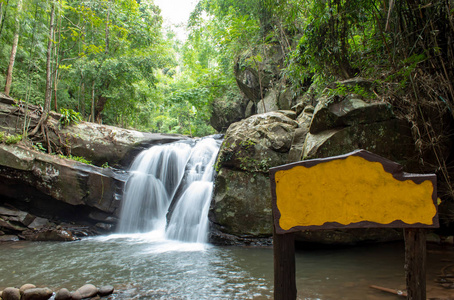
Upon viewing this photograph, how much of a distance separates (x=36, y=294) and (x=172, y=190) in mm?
6483

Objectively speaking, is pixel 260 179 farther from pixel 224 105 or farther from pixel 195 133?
pixel 195 133

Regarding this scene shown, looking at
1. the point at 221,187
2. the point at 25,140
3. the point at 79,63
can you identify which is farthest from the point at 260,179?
the point at 79,63

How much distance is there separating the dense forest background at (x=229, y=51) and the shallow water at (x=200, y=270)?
215cm

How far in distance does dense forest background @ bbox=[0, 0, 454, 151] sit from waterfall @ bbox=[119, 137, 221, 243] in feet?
12.6

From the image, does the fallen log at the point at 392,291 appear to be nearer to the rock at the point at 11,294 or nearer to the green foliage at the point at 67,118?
the rock at the point at 11,294

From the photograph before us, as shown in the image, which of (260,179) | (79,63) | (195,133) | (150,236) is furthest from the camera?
(195,133)

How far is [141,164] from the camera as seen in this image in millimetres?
10828

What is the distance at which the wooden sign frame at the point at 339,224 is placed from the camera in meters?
2.19

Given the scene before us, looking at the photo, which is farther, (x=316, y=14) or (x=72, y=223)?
(x=72, y=223)

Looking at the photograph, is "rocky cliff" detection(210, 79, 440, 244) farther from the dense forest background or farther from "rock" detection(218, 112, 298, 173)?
the dense forest background

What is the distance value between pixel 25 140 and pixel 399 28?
1029cm

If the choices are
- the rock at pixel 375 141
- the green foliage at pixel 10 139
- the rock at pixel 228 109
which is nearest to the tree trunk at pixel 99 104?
the rock at pixel 228 109

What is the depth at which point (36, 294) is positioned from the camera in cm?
373

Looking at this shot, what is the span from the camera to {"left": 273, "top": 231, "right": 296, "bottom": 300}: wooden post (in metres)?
2.28
